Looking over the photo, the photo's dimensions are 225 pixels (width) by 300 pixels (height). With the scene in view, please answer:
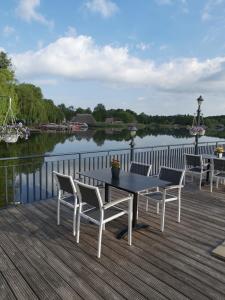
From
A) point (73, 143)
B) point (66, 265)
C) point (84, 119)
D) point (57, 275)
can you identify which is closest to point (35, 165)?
point (66, 265)

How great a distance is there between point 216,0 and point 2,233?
8.43 m

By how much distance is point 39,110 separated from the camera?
3206 centimetres

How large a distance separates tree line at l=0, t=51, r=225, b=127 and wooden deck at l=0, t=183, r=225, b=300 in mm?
13689

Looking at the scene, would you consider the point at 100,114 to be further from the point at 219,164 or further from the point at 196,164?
the point at 219,164

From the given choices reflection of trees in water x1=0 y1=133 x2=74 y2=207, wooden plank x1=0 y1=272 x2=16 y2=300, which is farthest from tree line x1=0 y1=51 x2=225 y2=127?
wooden plank x1=0 y1=272 x2=16 y2=300

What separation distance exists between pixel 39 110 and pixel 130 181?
3088 cm

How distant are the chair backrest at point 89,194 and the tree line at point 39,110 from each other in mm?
14044

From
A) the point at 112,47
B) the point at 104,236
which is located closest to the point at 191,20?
the point at 112,47

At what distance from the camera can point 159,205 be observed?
14.4 ft

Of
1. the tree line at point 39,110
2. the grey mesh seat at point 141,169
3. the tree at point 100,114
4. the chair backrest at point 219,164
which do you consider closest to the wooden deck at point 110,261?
the grey mesh seat at point 141,169

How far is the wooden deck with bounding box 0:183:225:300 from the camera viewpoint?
2.17 metres

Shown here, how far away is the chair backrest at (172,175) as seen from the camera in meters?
3.66

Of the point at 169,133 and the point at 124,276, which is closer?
the point at 124,276

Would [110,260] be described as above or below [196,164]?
below
